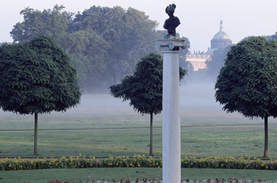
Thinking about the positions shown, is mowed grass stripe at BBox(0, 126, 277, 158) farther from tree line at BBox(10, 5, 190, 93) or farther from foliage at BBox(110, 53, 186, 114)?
tree line at BBox(10, 5, 190, 93)

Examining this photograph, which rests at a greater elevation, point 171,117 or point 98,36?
point 98,36

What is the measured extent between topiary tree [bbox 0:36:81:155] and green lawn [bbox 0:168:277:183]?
3993 mm

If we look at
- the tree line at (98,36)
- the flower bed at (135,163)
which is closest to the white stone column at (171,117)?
the flower bed at (135,163)

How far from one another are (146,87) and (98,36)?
6479 cm

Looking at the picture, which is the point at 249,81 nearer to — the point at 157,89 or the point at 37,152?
the point at 157,89

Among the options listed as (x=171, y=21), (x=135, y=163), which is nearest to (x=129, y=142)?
(x=135, y=163)

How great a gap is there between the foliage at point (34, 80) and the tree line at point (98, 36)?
5344cm

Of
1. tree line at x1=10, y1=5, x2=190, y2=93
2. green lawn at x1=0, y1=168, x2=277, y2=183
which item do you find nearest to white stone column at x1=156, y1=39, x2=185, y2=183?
green lawn at x1=0, y1=168, x2=277, y2=183

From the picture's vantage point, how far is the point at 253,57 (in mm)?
15570

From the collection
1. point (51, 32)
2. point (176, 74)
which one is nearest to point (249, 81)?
point (176, 74)

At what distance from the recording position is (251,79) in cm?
1523

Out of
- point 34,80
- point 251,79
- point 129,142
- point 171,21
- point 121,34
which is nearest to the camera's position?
point 171,21

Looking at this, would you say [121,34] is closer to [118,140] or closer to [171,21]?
[118,140]

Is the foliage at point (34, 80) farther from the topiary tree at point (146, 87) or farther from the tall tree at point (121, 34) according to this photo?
the tall tree at point (121, 34)
